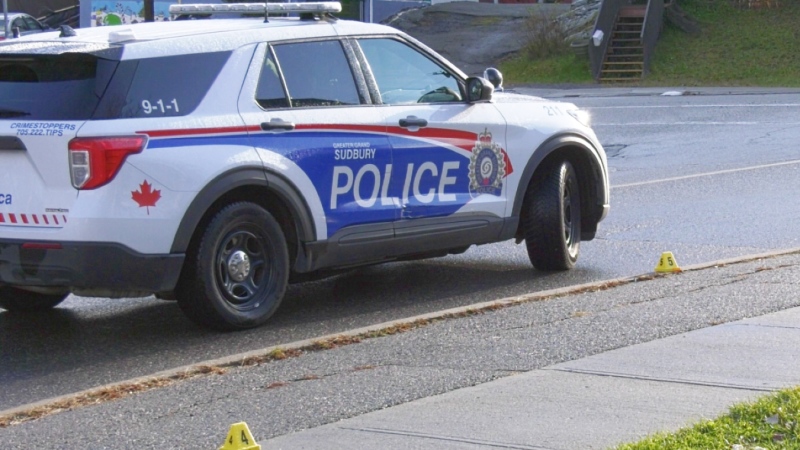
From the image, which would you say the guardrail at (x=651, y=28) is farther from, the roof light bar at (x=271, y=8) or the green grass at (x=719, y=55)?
the roof light bar at (x=271, y=8)

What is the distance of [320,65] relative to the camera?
307 inches

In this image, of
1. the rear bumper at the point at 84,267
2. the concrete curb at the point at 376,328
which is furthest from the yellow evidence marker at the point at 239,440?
the rear bumper at the point at 84,267

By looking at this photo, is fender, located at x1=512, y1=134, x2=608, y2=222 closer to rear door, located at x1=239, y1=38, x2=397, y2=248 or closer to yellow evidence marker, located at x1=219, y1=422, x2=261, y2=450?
rear door, located at x1=239, y1=38, x2=397, y2=248

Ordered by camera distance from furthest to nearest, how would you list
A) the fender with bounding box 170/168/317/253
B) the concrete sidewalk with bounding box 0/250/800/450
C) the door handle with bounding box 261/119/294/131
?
the door handle with bounding box 261/119/294/131 < the fender with bounding box 170/168/317/253 < the concrete sidewalk with bounding box 0/250/800/450

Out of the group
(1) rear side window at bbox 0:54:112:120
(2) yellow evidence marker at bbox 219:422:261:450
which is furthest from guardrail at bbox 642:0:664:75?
(2) yellow evidence marker at bbox 219:422:261:450

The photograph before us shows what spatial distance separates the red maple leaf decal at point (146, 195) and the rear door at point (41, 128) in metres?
0.31

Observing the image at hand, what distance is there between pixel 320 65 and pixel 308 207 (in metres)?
0.93

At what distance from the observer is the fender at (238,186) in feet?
22.5

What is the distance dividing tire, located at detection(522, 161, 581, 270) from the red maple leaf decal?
10.4 ft

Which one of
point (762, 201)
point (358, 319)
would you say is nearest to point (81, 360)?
point (358, 319)

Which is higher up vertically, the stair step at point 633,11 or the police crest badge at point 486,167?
the police crest badge at point 486,167

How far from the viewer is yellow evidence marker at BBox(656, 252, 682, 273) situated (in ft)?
28.8

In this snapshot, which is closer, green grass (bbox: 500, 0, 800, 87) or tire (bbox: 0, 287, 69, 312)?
tire (bbox: 0, 287, 69, 312)

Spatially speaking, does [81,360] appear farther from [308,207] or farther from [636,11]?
[636,11]
